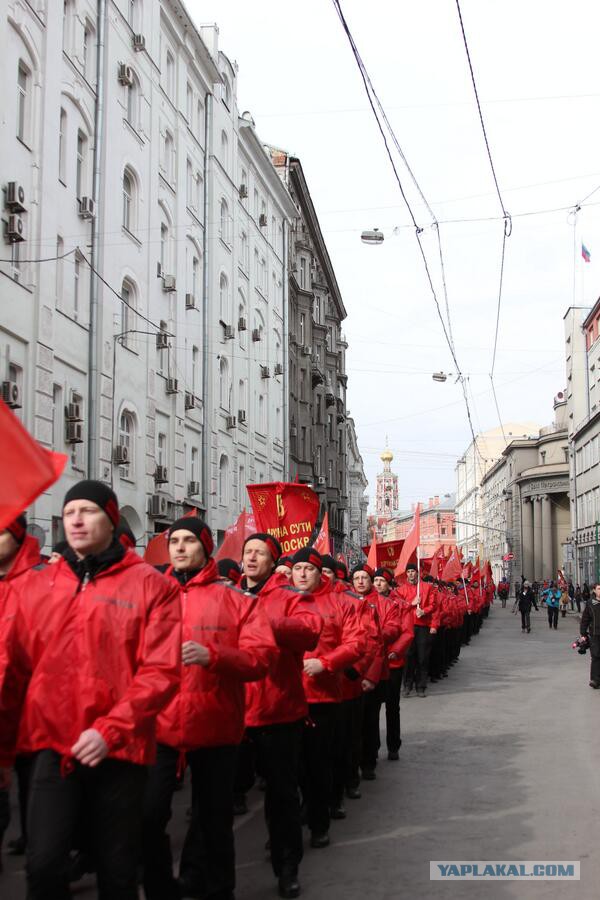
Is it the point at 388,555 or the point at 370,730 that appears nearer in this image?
the point at 370,730

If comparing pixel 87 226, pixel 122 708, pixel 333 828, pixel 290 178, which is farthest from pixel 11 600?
pixel 290 178

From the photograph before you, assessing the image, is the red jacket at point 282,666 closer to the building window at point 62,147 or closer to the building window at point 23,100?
the building window at point 23,100

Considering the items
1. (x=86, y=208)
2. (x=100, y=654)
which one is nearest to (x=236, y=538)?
(x=100, y=654)

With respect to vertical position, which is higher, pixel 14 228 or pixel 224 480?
pixel 14 228

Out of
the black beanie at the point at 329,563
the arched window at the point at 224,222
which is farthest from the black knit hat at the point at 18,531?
the arched window at the point at 224,222

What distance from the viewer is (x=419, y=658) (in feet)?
55.5

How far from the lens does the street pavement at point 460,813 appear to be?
20.1 feet

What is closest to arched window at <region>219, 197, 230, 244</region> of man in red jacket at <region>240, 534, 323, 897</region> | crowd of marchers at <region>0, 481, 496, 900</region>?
crowd of marchers at <region>0, 481, 496, 900</region>

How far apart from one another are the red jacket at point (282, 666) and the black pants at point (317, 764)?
0.64 meters

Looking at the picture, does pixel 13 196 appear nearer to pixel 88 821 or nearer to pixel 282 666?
pixel 282 666

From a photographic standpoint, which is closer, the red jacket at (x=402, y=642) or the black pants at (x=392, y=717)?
the black pants at (x=392, y=717)

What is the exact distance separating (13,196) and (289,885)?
15091 mm

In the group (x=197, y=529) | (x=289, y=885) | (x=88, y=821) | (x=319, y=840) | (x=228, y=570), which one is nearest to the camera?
(x=88, y=821)

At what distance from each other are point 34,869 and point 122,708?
63 centimetres
